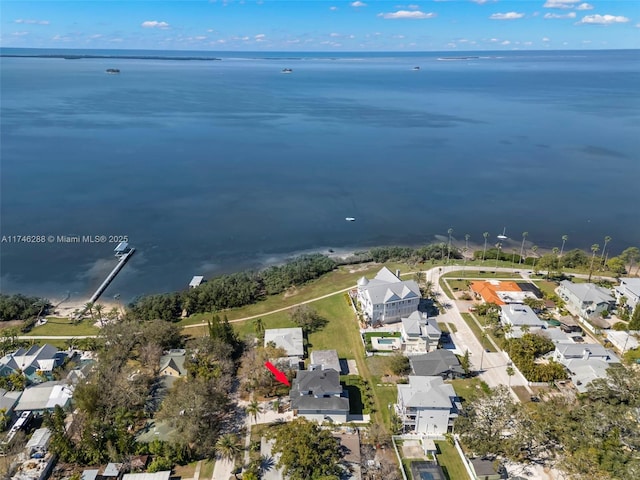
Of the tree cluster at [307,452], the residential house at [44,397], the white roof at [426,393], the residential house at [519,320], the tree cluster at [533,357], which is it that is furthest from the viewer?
the residential house at [519,320]

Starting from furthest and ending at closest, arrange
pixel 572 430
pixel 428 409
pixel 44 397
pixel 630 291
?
pixel 630 291 < pixel 44 397 < pixel 428 409 < pixel 572 430

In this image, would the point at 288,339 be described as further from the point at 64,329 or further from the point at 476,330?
the point at 64,329

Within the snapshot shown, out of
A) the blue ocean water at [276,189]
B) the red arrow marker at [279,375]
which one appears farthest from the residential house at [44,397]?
the blue ocean water at [276,189]

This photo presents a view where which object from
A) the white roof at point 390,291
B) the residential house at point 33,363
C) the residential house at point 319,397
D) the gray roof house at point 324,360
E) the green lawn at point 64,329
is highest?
the white roof at point 390,291

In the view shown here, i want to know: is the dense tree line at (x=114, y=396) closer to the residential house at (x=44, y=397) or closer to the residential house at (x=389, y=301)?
the residential house at (x=44, y=397)

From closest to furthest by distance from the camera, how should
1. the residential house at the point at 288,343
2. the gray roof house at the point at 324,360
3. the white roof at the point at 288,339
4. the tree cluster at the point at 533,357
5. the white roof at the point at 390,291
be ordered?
the tree cluster at the point at 533,357 < the gray roof house at the point at 324,360 < the residential house at the point at 288,343 < the white roof at the point at 288,339 < the white roof at the point at 390,291

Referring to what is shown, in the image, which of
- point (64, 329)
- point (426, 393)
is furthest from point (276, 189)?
point (426, 393)

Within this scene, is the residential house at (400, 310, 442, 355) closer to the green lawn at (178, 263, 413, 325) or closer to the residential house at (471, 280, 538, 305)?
the residential house at (471, 280, 538, 305)
